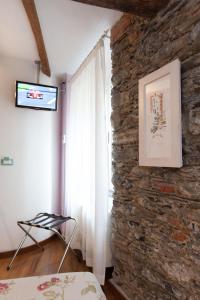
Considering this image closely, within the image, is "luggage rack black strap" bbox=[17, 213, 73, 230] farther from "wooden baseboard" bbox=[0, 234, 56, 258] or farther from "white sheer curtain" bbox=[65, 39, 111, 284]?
"wooden baseboard" bbox=[0, 234, 56, 258]

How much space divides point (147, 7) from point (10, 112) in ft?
7.04

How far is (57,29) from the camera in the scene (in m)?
2.48

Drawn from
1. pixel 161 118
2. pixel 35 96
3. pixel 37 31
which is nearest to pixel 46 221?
pixel 35 96

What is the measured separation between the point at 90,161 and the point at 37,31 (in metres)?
1.42

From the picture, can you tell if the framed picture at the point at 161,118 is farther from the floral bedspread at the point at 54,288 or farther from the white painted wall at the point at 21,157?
the white painted wall at the point at 21,157

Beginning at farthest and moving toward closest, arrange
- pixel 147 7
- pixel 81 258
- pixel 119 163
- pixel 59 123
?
pixel 59 123 < pixel 81 258 < pixel 119 163 < pixel 147 7

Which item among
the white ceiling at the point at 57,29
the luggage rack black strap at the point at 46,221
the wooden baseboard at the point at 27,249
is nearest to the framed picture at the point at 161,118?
the white ceiling at the point at 57,29

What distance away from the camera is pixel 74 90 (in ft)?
10.7

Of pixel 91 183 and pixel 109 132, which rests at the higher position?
pixel 109 132

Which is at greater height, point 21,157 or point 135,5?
point 135,5

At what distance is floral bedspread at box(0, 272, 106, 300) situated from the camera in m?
1.13

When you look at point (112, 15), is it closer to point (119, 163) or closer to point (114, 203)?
point (119, 163)

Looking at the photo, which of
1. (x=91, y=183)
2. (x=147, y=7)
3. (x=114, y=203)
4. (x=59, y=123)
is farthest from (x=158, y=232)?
(x=59, y=123)

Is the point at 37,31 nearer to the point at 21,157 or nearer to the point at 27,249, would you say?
the point at 21,157
